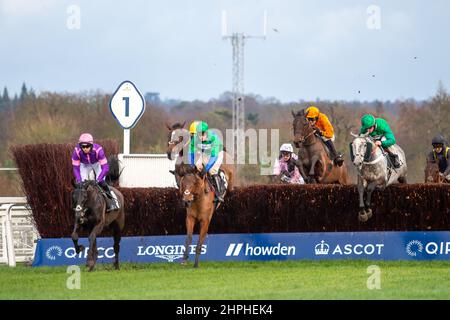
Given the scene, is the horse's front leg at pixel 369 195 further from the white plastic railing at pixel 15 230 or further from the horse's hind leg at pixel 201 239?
the white plastic railing at pixel 15 230

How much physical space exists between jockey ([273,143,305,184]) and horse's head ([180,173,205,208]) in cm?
447

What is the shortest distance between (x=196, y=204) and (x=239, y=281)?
283 centimetres

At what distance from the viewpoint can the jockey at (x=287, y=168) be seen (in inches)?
813

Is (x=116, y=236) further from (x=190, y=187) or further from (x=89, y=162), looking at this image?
(x=190, y=187)

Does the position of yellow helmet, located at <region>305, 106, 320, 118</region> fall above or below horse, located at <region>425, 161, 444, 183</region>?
above

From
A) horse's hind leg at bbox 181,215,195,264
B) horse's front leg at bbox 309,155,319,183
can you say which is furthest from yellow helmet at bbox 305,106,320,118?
horse's hind leg at bbox 181,215,195,264

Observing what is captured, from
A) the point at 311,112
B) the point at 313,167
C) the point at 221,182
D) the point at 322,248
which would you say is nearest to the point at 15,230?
the point at 221,182

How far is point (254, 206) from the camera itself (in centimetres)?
1809

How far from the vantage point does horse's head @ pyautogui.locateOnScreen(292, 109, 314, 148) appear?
18.4m

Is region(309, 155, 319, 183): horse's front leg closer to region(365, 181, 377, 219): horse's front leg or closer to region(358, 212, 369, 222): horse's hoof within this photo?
region(365, 181, 377, 219): horse's front leg

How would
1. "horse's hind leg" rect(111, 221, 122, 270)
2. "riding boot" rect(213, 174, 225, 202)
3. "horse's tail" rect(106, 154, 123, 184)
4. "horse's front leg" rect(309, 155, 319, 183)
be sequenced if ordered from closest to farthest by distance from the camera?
"horse's hind leg" rect(111, 221, 122, 270)
"riding boot" rect(213, 174, 225, 202)
"horse's tail" rect(106, 154, 123, 184)
"horse's front leg" rect(309, 155, 319, 183)

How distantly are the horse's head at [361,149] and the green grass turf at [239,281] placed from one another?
61.1 inches

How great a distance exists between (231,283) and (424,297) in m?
2.68
